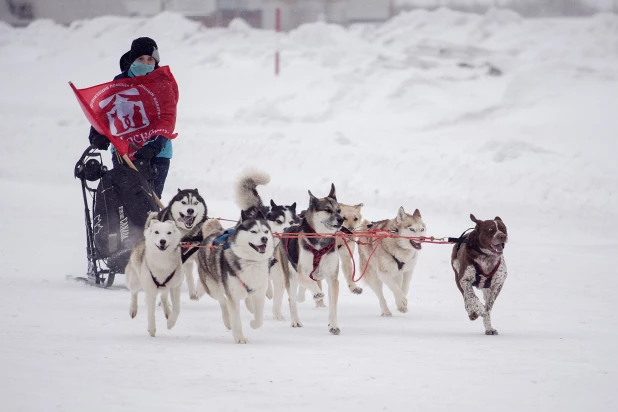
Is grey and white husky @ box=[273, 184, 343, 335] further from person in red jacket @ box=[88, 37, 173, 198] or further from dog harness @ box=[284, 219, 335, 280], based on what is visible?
person in red jacket @ box=[88, 37, 173, 198]

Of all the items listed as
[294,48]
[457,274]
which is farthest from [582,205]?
[294,48]

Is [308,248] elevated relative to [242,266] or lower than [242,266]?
lower

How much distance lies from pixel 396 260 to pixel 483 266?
1.18m

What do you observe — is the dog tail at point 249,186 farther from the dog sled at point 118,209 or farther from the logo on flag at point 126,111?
the logo on flag at point 126,111

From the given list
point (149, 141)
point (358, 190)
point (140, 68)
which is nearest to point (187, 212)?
point (149, 141)

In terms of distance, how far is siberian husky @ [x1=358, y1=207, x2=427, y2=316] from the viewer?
5.82 m

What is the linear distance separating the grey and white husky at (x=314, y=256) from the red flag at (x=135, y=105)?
1.51 meters

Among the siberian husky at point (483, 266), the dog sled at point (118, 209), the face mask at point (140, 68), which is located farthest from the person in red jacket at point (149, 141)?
the siberian husky at point (483, 266)

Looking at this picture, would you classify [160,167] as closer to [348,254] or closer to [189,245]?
[348,254]

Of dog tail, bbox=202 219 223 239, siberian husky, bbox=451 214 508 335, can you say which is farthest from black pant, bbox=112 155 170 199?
siberian husky, bbox=451 214 508 335

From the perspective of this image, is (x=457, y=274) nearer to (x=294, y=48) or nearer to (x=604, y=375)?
(x=604, y=375)

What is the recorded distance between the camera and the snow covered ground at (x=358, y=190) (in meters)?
3.43

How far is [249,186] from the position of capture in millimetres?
6105

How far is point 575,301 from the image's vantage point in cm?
617
